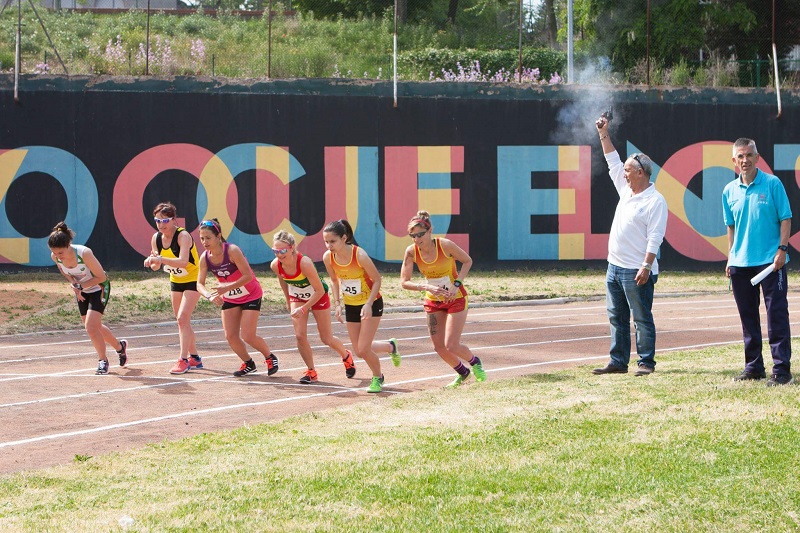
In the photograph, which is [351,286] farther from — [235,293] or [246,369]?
[246,369]

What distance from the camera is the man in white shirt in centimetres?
1015

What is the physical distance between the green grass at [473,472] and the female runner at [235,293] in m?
3.02

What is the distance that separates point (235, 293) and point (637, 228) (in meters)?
4.56

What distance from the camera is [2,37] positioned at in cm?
3244

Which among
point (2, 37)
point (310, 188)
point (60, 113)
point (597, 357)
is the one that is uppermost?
point (2, 37)

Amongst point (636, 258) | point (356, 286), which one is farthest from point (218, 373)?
point (636, 258)

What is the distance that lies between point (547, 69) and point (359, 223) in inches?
369

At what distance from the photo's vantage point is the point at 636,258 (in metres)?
10.3

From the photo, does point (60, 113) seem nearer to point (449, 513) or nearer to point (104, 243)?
point (104, 243)

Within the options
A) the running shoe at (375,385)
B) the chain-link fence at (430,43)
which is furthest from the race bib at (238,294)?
the chain-link fence at (430,43)

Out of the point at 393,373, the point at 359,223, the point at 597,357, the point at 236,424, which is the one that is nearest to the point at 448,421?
the point at 236,424

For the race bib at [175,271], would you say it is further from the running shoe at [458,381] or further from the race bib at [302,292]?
the running shoe at [458,381]

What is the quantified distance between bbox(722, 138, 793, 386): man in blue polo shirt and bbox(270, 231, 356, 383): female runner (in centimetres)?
430

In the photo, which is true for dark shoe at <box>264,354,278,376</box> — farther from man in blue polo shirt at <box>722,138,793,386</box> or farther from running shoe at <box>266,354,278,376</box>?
man in blue polo shirt at <box>722,138,793,386</box>
